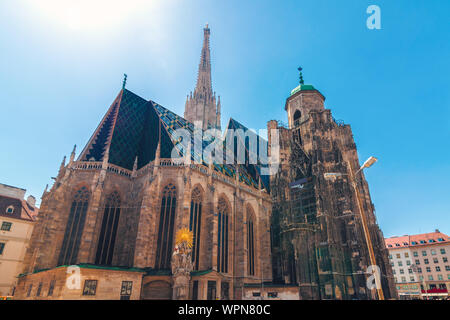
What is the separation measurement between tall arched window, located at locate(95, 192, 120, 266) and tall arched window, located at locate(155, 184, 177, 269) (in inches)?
173

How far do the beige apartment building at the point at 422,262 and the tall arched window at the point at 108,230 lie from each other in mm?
44975

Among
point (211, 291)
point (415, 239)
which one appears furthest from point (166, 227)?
Result: point (415, 239)

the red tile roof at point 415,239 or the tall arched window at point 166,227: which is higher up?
the red tile roof at point 415,239

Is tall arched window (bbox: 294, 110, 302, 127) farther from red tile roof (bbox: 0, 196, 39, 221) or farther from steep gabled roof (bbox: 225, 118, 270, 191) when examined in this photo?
red tile roof (bbox: 0, 196, 39, 221)

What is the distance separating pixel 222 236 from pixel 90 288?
13.6 m

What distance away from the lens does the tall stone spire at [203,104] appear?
163 feet


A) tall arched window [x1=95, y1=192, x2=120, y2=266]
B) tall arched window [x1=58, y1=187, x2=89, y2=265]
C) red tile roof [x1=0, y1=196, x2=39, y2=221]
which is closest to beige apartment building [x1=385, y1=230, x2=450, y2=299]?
tall arched window [x1=95, y1=192, x2=120, y2=266]

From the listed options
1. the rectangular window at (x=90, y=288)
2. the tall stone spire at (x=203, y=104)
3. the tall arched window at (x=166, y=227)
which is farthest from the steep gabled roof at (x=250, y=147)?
the rectangular window at (x=90, y=288)

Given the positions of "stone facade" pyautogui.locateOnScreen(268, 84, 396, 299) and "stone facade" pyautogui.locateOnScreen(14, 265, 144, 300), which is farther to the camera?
"stone facade" pyautogui.locateOnScreen(268, 84, 396, 299)

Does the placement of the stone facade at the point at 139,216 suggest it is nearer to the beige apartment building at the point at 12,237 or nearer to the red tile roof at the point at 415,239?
the beige apartment building at the point at 12,237

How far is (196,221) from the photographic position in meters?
25.7

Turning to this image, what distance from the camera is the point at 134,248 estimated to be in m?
22.6

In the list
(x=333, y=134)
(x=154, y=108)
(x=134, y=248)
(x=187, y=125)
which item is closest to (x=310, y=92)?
(x=333, y=134)

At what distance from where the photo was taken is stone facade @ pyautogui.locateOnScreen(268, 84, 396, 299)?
90.2ft
